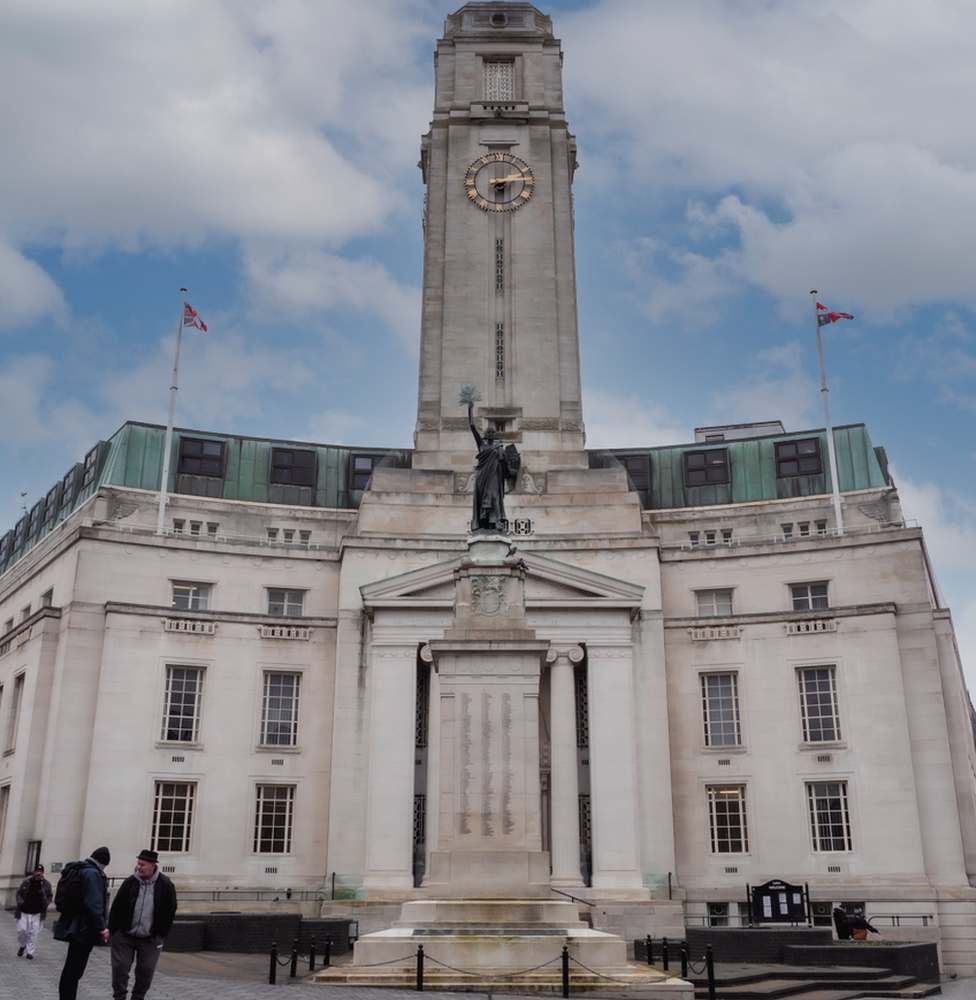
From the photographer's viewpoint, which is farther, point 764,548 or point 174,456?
point 174,456

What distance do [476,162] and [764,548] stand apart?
25.4m

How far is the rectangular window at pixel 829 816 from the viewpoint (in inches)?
1729

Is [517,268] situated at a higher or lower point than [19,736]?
higher

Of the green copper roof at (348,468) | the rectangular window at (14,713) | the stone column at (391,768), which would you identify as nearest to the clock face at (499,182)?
the green copper roof at (348,468)

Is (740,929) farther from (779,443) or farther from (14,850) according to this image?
(779,443)

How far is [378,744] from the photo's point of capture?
4422 cm

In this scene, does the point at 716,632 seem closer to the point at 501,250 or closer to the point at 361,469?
the point at 501,250

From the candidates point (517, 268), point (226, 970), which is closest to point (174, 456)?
point (517, 268)

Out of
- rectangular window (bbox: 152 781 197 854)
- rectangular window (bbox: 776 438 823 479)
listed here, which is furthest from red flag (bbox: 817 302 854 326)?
rectangular window (bbox: 152 781 197 854)

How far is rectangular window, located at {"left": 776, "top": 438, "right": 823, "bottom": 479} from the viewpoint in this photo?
194 ft

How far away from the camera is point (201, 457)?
196ft

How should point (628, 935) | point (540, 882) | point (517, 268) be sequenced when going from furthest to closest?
point (517, 268) → point (628, 935) → point (540, 882)

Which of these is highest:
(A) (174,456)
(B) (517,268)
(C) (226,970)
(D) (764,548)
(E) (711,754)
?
(B) (517,268)

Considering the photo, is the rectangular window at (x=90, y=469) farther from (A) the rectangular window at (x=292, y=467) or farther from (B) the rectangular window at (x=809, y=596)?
(B) the rectangular window at (x=809, y=596)
